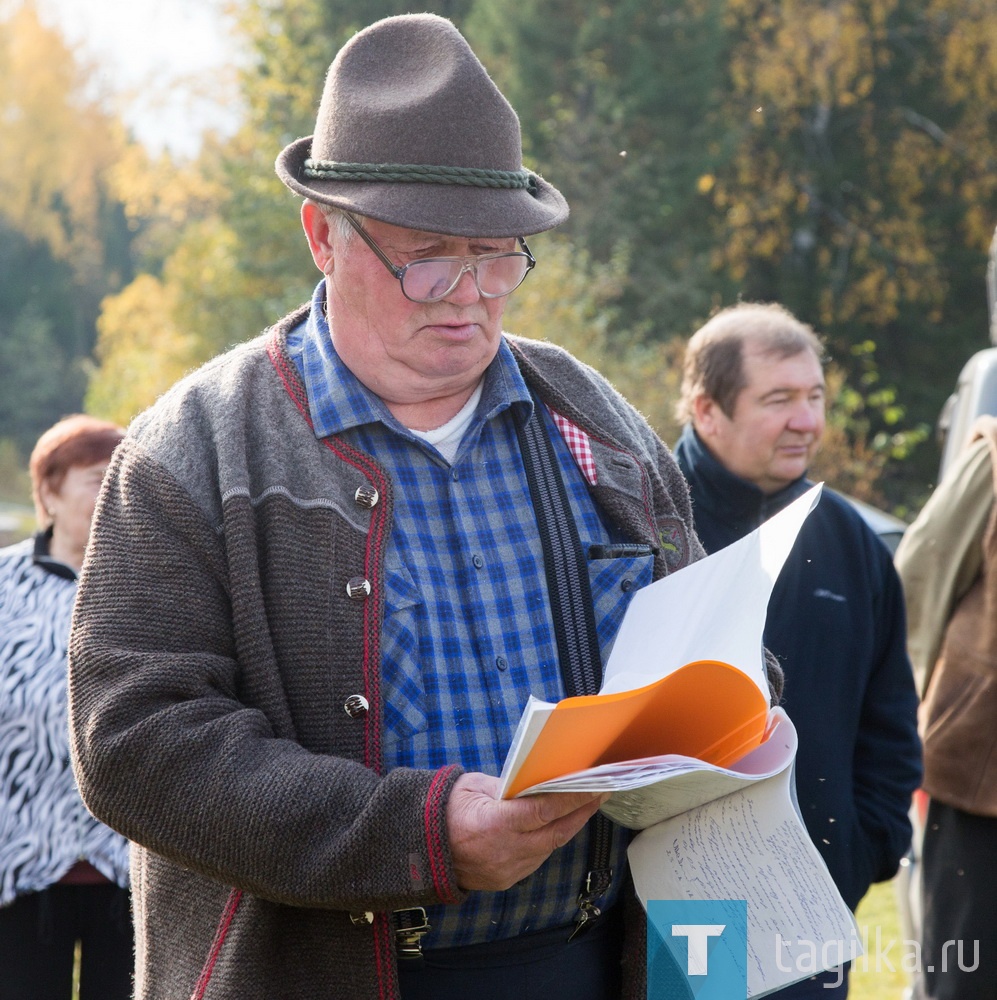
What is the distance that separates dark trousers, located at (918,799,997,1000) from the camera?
353 centimetres

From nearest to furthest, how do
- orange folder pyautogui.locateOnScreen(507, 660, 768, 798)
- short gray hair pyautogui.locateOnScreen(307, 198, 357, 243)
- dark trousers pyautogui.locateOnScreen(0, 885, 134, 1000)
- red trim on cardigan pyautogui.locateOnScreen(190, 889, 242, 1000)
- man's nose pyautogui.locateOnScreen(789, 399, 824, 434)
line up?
orange folder pyautogui.locateOnScreen(507, 660, 768, 798), red trim on cardigan pyautogui.locateOnScreen(190, 889, 242, 1000), short gray hair pyautogui.locateOnScreen(307, 198, 357, 243), dark trousers pyautogui.locateOnScreen(0, 885, 134, 1000), man's nose pyautogui.locateOnScreen(789, 399, 824, 434)

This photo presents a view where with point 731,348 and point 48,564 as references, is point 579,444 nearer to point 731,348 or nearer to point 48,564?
point 731,348

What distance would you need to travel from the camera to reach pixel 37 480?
3.83 meters

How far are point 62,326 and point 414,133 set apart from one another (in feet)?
125

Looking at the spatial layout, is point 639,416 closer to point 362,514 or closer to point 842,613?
point 362,514

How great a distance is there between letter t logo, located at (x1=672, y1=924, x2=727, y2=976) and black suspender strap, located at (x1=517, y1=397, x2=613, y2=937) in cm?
18

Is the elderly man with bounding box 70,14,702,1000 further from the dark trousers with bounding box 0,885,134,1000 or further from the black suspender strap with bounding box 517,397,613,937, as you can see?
the dark trousers with bounding box 0,885,134,1000

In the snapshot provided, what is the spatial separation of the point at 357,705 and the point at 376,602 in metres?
0.15

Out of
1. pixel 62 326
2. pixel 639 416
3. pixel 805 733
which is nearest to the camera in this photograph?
pixel 639 416

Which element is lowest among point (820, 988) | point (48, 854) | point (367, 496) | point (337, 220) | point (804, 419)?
point (820, 988)

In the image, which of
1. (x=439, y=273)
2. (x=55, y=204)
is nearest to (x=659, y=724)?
(x=439, y=273)

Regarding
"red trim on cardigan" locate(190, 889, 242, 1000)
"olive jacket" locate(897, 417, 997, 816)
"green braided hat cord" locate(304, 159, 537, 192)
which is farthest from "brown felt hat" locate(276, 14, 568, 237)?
"olive jacket" locate(897, 417, 997, 816)

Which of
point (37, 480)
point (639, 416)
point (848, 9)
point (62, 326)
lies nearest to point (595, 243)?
point (848, 9)

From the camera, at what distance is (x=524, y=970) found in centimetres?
200
